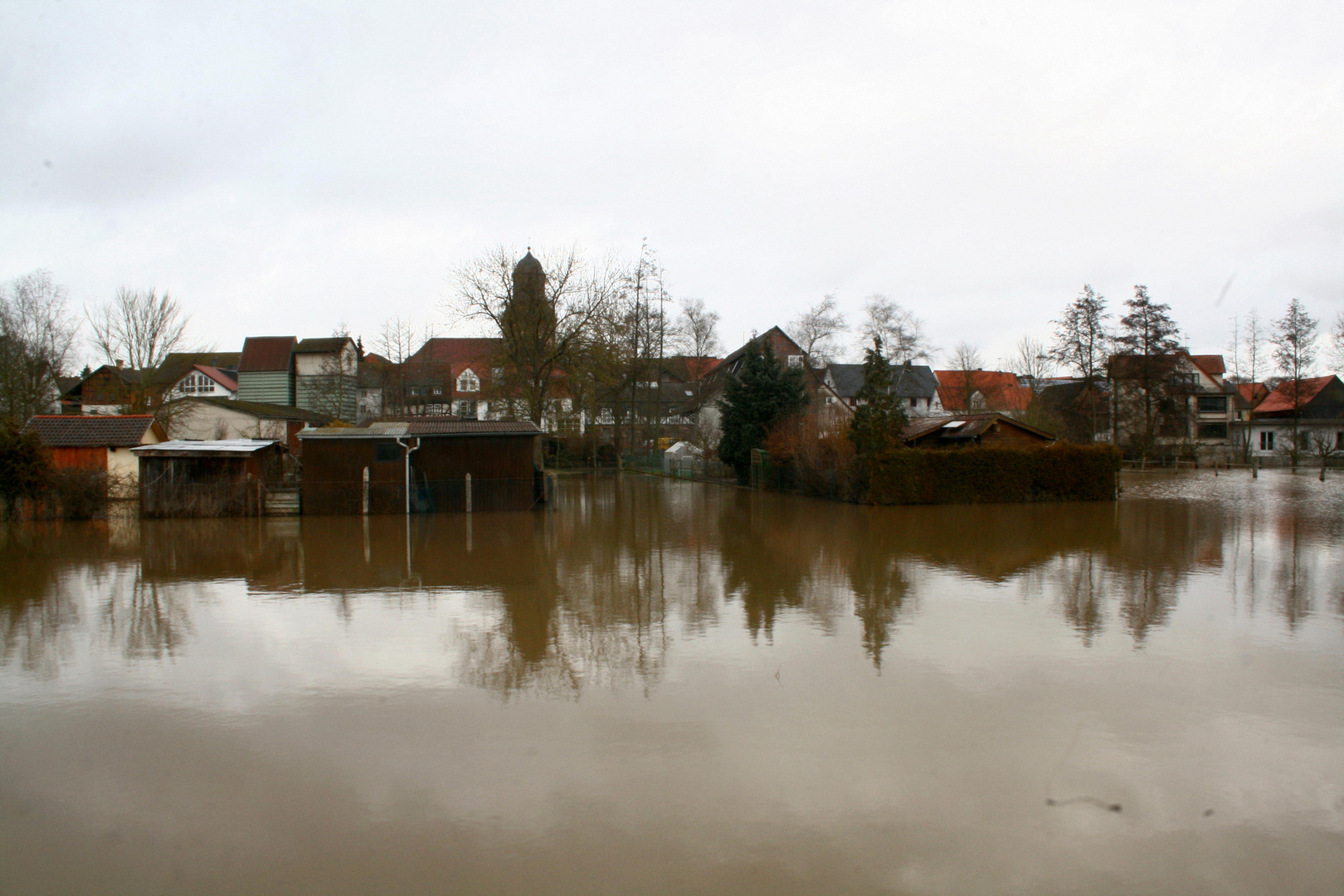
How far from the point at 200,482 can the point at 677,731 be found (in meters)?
21.2

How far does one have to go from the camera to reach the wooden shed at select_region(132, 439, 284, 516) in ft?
75.8

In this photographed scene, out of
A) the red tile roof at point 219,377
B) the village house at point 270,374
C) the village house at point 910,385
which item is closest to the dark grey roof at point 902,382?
A: the village house at point 910,385

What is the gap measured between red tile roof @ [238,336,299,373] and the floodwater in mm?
43267

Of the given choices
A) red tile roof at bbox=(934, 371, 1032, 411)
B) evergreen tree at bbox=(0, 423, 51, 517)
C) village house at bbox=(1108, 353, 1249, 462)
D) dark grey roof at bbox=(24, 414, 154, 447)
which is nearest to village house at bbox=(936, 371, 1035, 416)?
red tile roof at bbox=(934, 371, 1032, 411)

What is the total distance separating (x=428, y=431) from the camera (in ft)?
82.4

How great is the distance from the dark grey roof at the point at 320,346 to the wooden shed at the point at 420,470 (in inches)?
1252

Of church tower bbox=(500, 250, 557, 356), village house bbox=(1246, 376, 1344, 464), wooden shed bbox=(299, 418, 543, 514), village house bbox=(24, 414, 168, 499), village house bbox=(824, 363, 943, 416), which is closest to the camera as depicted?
wooden shed bbox=(299, 418, 543, 514)

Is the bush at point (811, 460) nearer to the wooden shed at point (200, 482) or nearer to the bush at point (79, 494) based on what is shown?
the wooden shed at point (200, 482)

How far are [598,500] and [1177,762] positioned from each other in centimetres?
2513

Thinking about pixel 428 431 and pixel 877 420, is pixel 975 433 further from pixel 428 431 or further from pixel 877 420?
pixel 428 431

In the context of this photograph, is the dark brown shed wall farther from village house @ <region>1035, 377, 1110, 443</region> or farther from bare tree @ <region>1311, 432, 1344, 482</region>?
bare tree @ <region>1311, 432, 1344, 482</region>

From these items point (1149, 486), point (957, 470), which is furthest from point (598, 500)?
point (1149, 486)

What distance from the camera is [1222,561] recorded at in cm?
1484

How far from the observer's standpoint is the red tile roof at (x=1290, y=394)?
182ft
